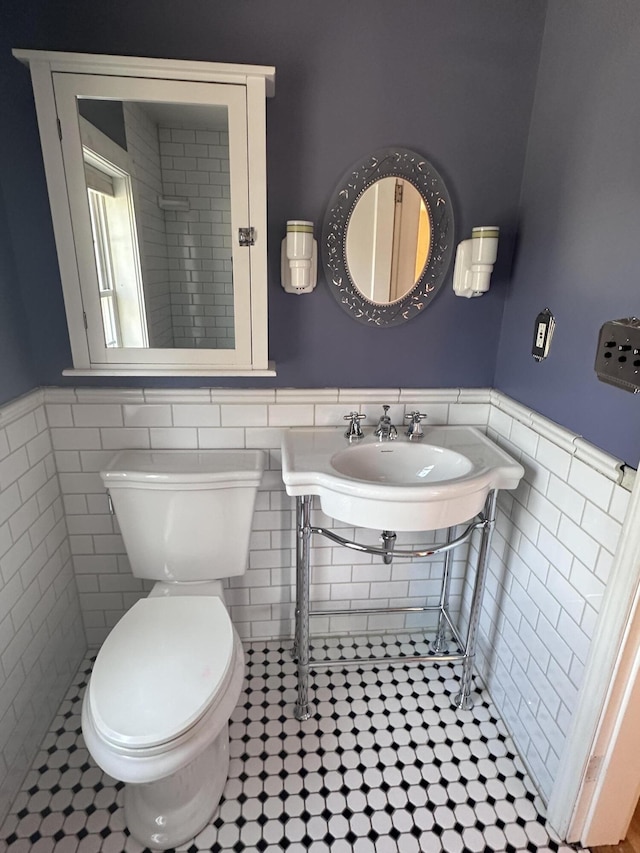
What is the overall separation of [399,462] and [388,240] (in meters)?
0.71

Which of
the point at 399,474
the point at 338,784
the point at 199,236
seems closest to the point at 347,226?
the point at 199,236

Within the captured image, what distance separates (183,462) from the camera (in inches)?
60.0

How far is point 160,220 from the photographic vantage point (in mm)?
1389

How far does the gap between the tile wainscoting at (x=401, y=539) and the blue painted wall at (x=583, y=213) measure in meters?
0.11

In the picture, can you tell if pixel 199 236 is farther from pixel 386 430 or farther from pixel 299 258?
pixel 386 430

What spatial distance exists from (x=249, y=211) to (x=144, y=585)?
134cm

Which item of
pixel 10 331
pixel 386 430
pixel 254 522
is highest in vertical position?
pixel 10 331

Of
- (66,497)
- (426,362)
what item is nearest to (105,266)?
(66,497)

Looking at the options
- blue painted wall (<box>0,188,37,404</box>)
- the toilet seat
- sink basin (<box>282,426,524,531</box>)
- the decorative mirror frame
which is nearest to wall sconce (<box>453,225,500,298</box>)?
the decorative mirror frame

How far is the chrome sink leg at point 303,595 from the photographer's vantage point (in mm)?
1425

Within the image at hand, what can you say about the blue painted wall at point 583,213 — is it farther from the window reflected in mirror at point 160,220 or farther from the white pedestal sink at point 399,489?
the window reflected in mirror at point 160,220

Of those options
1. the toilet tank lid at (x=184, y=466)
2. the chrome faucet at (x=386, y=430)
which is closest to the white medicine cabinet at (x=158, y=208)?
the toilet tank lid at (x=184, y=466)

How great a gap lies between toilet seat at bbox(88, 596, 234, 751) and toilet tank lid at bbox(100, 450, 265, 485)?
0.36 meters

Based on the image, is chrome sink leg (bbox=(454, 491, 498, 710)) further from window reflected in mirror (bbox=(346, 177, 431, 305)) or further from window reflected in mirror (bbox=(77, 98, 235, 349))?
window reflected in mirror (bbox=(77, 98, 235, 349))
